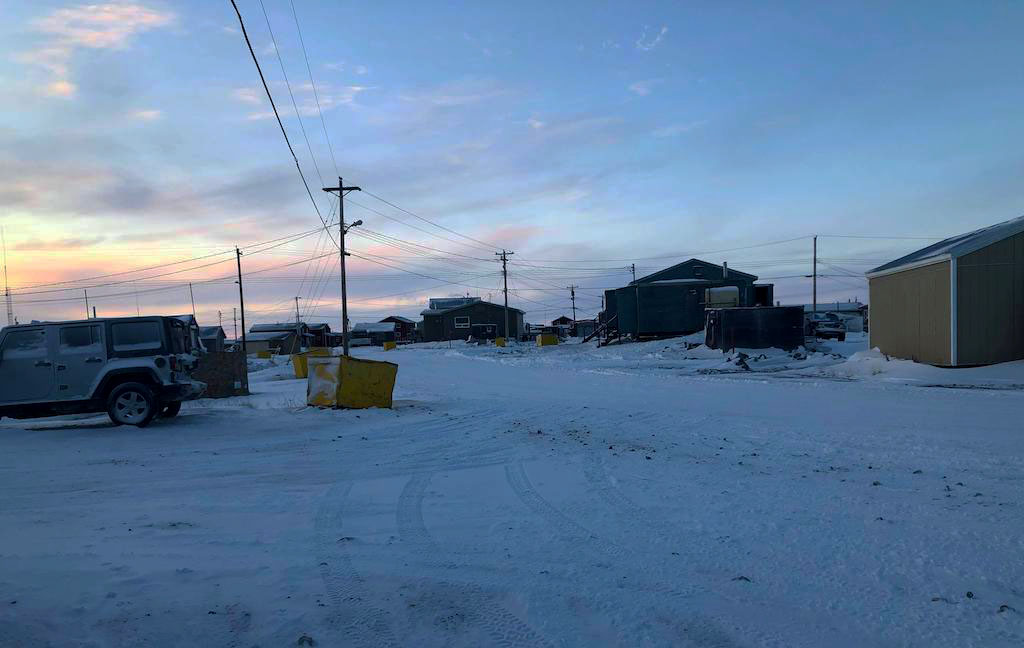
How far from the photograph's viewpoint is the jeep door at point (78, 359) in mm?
11195

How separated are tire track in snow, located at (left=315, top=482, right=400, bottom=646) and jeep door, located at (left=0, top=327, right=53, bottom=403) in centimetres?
775

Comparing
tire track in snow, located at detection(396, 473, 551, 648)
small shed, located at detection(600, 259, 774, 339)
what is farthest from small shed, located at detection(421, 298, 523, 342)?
tire track in snow, located at detection(396, 473, 551, 648)

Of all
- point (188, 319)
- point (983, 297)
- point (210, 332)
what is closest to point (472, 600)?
point (188, 319)

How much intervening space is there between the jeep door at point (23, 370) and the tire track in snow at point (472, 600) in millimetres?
8195

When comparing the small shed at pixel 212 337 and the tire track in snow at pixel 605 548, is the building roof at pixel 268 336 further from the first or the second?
the tire track in snow at pixel 605 548

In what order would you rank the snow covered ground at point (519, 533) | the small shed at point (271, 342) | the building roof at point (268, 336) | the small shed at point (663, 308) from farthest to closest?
the building roof at point (268, 336), the small shed at point (271, 342), the small shed at point (663, 308), the snow covered ground at point (519, 533)

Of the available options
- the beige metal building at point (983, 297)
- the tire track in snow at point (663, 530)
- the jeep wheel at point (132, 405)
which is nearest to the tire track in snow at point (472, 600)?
the tire track in snow at point (663, 530)

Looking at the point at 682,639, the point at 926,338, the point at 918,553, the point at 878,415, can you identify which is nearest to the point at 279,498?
the point at 682,639

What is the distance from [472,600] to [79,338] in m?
9.99

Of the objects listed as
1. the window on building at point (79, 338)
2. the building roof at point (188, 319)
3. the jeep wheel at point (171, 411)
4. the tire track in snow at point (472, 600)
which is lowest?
the tire track in snow at point (472, 600)

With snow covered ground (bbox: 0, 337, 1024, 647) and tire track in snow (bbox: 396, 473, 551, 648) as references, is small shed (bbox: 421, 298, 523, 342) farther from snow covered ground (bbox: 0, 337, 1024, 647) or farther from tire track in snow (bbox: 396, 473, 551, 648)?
tire track in snow (bbox: 396, 473, 551, 648)

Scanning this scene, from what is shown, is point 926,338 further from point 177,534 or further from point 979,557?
point 177,534

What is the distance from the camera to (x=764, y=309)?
3164 centimetres

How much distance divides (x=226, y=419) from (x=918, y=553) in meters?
10.7
